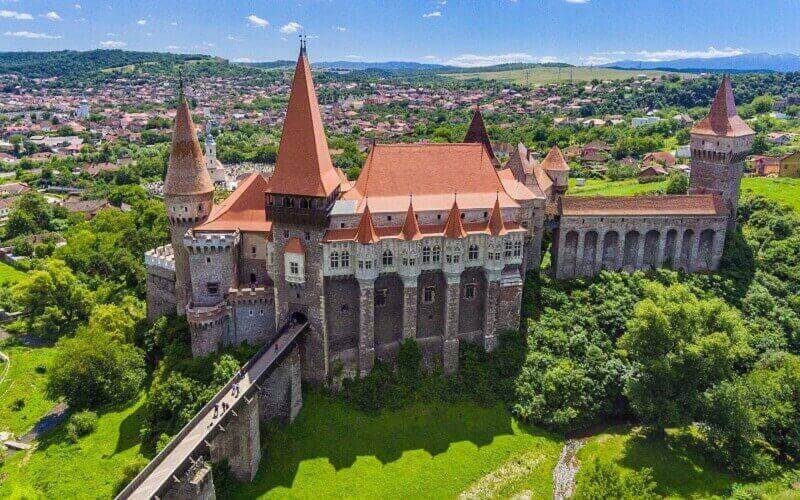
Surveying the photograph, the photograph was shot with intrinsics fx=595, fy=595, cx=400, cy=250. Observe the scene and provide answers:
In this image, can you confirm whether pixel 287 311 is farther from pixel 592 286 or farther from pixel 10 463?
pixel 592 286

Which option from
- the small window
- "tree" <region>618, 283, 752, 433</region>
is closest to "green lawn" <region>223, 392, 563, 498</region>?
"tree" <region>618, 283, 752, 433</region>

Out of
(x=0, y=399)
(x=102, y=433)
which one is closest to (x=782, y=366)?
(x=102, y=433)

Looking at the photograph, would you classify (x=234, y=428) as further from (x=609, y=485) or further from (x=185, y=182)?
(x=609, y=485)

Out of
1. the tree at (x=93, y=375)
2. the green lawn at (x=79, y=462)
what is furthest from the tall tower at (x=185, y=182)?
the green lawn at (x=79, y=462)

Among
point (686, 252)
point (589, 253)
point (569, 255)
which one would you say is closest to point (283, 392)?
point (569, 255)

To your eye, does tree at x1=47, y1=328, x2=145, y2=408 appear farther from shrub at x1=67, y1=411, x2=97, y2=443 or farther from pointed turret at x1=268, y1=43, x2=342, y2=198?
pointed turret at x1=268, y1=43, x2=342, y2=198

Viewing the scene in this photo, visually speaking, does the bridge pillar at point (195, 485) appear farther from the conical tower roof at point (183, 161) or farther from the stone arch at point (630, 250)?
the stone arch at point (630, 250)
